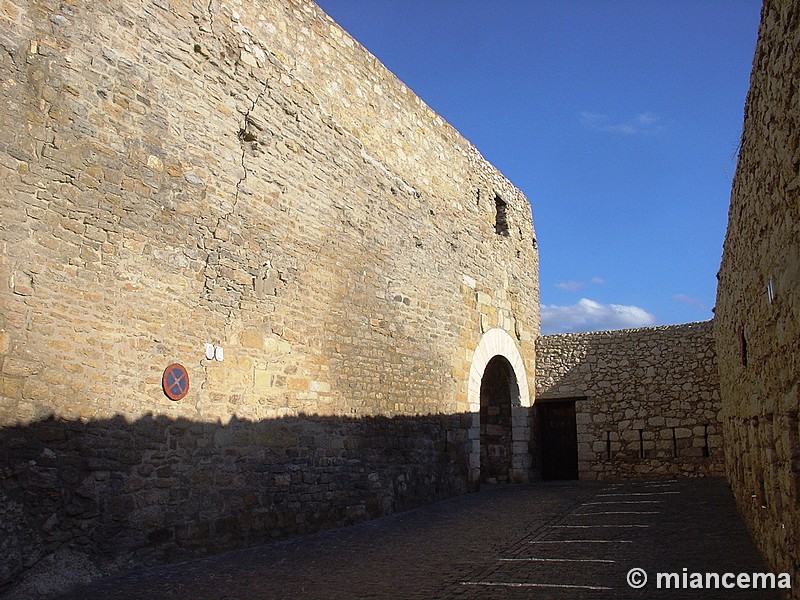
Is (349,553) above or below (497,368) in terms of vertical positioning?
below

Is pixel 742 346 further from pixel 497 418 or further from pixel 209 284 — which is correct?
pixel 497 418

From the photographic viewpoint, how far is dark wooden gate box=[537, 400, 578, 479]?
1283 cm

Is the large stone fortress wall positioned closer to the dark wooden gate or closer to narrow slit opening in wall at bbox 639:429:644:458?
the dark wooden gate

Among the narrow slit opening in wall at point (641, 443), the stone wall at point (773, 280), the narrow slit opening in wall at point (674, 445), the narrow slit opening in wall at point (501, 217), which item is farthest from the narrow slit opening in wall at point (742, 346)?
the narrow slit opening in wall at point (501, 217)

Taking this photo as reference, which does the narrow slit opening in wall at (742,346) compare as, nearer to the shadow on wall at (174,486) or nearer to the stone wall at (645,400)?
the shadow on wall at (174,486)

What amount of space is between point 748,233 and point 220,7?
17.5ft

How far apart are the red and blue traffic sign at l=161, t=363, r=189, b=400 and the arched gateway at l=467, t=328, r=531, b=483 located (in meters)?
6.72

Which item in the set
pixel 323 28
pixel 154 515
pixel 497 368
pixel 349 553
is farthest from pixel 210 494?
pixel 497 368

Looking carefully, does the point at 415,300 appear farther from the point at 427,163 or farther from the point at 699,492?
the point at 699,492

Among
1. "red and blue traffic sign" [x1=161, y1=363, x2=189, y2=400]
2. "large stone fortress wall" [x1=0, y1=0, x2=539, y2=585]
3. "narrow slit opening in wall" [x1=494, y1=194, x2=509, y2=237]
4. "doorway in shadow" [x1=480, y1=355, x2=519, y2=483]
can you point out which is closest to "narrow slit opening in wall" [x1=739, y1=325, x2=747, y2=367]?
"large stone fortress wall" [x1=0, y1=0, x2=539, y2=585]

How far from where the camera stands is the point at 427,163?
1040 cm

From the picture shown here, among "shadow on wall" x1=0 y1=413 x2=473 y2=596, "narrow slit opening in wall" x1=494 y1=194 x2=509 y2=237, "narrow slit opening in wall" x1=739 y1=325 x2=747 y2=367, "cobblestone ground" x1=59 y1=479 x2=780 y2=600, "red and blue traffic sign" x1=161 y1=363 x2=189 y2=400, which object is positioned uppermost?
"narrow slit opening in wall" x1=494 y1=194 x2=509 y2=237

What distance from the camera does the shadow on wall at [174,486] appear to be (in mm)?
4625

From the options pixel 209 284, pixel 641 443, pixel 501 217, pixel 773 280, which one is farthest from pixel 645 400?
pixel 773 280
